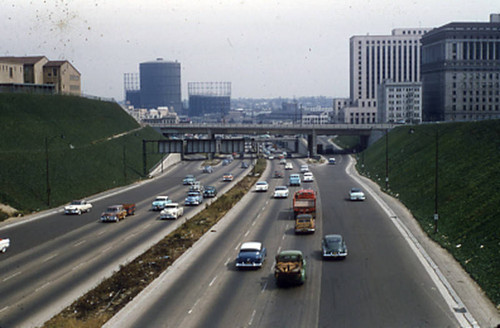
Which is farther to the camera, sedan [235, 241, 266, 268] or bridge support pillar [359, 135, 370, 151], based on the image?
bridge support pillar [359, 135, 370, 151]

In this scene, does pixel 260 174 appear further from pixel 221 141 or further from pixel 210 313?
pixel 210 313

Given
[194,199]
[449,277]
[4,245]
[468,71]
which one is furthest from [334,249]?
[468,71]

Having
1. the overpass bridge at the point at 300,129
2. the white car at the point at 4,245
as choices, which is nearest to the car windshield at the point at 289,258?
the white car at the point at 4,245

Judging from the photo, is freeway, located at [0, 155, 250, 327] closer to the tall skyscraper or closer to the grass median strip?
the grass median strip

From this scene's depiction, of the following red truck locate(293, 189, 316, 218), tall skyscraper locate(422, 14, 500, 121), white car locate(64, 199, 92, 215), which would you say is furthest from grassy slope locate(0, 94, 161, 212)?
tall skyscraper locate(422, 14, 500, 121)

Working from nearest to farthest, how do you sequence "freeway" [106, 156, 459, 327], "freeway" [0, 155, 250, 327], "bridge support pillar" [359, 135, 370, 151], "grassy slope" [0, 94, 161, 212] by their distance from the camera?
1. "freeway" [106, 156, 459, 327]
2. "freeway" [0, 155, 250, 327]
3. "grassy slope" [0, 94, 161, 212]
4. "bridge support pillar" [359, 135, 370, 151]

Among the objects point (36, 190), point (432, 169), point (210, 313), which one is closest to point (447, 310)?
point (210, 313)
